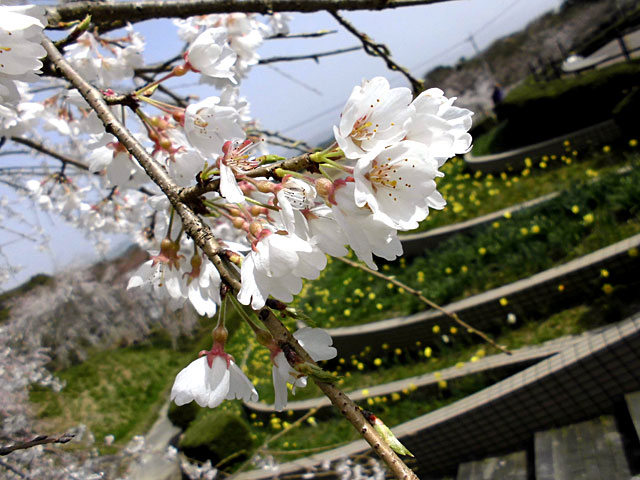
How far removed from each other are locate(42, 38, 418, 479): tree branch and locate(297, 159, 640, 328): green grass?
3.97 meters

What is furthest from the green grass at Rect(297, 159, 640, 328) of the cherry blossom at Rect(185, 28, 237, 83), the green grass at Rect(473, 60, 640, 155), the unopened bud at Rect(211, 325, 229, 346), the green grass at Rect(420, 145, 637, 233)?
the unopened bud at Rect(211, 325, 229, 346)

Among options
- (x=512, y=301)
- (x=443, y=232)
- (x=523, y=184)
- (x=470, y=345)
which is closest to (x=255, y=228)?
(x=512, y=301)

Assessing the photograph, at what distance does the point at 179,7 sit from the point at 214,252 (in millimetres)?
1095

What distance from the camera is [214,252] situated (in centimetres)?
83

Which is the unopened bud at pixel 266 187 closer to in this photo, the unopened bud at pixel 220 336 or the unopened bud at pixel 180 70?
the unopened bud at pixel 220 336

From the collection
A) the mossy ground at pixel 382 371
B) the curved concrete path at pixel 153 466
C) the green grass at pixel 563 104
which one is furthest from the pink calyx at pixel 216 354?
the green grass at pixel 563 104

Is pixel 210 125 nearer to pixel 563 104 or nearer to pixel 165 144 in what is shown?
pixel 165 144

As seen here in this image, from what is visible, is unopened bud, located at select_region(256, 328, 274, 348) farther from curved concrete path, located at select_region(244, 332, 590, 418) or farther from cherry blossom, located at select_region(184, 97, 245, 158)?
curved concrete path, located at select_region(244, 332, 590, 418)

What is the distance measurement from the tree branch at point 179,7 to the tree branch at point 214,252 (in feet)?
1.06

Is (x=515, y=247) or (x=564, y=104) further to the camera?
(x=564, y=104)

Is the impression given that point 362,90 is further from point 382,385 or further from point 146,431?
point 146,431

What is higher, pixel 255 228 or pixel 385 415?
pixel 255 228

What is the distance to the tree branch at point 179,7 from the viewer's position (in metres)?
1.50

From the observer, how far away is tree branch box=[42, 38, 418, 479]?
2.00 ft
